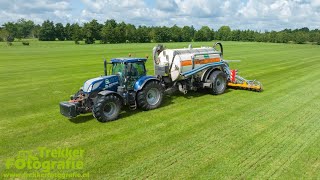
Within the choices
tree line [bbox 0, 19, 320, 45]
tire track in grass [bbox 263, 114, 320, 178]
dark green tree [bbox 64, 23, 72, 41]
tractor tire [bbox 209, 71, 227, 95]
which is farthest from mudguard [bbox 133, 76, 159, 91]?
dark green tree [bbox 64, 23, 72, 41]

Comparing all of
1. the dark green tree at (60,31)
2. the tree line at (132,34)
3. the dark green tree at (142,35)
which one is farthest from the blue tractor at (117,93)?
the dark green tree at (60,31)

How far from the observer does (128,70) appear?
1080 cm

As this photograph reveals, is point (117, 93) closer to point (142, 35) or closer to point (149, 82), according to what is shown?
point (149, 82)

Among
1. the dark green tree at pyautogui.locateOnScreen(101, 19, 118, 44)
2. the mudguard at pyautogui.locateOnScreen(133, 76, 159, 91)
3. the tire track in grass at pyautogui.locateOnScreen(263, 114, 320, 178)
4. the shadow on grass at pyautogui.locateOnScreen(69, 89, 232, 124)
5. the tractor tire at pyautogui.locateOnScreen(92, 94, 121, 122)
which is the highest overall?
the dark green tree at pyautogui.locateOnScreen(101, 19, 118, 44)

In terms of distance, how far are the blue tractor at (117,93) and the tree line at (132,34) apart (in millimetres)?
86563

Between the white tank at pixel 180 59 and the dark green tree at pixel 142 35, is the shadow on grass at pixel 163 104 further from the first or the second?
the dark green tree at pixel 142 35

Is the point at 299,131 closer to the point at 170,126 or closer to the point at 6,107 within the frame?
the point at 170,126

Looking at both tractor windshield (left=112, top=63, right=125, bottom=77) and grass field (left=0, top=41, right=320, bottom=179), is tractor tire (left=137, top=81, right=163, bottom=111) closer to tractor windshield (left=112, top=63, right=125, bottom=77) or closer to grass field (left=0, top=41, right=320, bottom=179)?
grass field (left=0, top=41, right=320, bottom=179)

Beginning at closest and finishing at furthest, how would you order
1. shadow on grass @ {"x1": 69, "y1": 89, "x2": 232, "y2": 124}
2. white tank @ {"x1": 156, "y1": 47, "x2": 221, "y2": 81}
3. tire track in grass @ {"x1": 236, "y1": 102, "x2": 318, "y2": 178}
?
tire track in grass @ {"x1": 236, "y1": 102, "x2": 318, "y2": 178} → shadow on grass @ {"x1": 69, "y1": 89, "x2": 232, "y2": 124} → white tank @ {"x1": 156, "y1": 47, "x2": 221, "y2": 81}

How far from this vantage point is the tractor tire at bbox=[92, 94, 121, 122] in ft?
31.4

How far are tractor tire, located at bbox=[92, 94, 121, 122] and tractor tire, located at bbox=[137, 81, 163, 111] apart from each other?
3.45 ft

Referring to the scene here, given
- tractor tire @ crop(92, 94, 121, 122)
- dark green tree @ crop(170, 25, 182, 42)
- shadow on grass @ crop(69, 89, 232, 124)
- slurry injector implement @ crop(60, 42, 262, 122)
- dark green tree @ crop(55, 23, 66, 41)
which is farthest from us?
dark green tree @ crop(55, 23, 66, 41)

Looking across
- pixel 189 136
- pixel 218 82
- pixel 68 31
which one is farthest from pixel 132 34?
pixel 189 136

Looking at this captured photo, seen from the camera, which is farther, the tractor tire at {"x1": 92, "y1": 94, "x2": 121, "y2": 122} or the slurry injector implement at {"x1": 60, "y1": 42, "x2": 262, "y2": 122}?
the slurry injector implement at {"x1": 60, "y1": 42, "x2": 262, "y2": 122}
